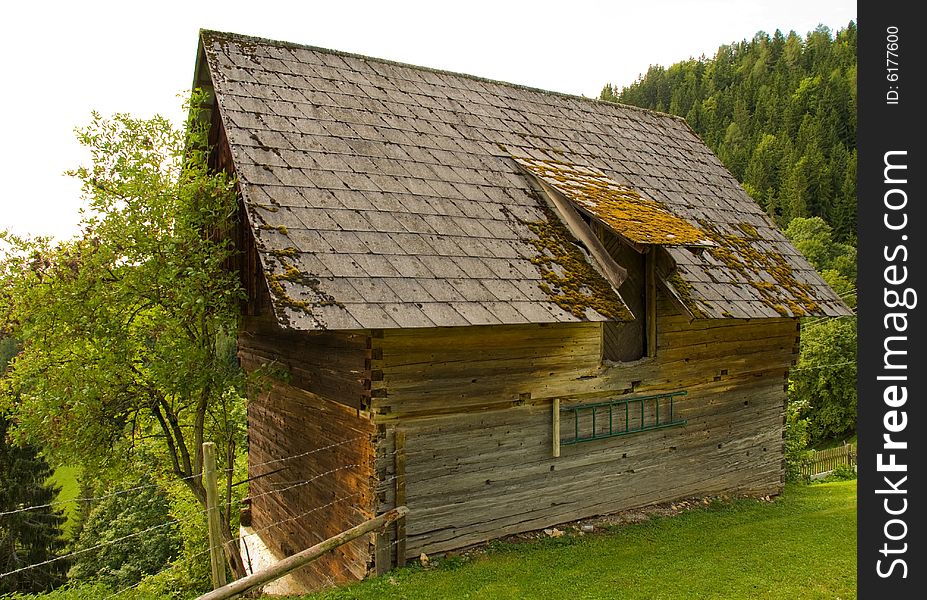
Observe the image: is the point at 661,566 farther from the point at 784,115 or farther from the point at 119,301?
the point at 784,115

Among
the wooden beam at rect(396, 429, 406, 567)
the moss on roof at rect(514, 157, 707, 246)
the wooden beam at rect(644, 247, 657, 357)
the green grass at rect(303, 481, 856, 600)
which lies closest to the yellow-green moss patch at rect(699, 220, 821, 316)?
the moss on roof at rect(514, 157, 707, 246)

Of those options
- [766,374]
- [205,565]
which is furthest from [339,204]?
[205,565]

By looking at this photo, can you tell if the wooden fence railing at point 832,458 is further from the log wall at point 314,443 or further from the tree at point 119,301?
the tree at point 119,301

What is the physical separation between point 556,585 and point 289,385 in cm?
460

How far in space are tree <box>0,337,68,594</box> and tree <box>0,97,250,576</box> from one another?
21.0 m

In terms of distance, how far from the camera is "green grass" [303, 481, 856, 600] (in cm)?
749

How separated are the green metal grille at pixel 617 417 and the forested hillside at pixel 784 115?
53441mm

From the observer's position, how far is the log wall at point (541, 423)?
816 cm

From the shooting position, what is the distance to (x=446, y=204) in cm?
933

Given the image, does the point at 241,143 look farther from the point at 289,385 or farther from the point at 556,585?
the point at 556,585

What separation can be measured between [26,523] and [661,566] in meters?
28.3

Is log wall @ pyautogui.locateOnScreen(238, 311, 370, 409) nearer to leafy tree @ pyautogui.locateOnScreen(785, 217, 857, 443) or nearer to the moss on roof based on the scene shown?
the moss on roof

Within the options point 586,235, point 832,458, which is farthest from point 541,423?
point 832,458

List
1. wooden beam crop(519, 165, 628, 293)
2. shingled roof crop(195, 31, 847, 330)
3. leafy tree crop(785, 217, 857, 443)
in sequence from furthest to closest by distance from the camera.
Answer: leafy tree crop(785, 217, 857, 443) < wooden beam crop(519, 165, 628, 293) < shingled roof crop(195, 31, 847, 330)
